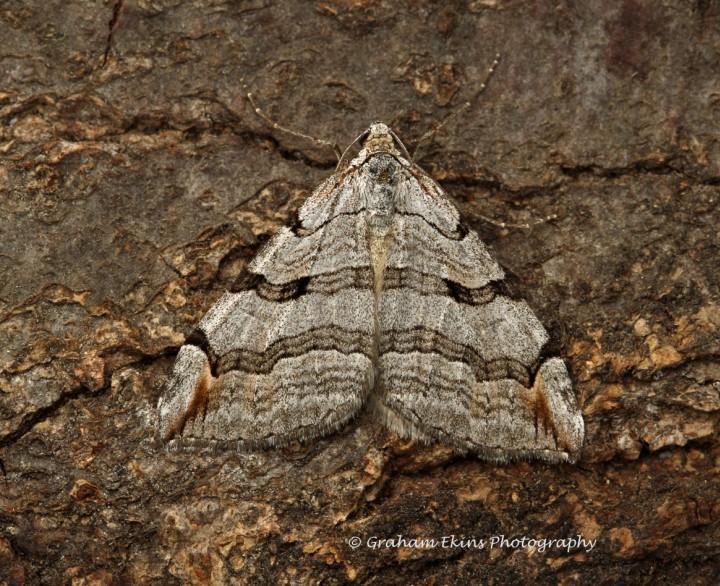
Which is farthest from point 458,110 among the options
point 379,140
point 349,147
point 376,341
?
point 376,341

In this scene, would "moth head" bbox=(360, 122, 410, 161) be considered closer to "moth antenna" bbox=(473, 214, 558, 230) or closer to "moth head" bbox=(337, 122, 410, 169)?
"moth head" bbox=(337, 122, 410, 169)

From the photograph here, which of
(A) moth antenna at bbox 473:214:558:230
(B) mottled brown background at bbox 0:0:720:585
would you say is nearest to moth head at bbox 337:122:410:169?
(B) mottled brown background at bbox 0:0:720:585

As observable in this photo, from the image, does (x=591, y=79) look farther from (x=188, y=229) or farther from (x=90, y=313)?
(x=90, y=313)

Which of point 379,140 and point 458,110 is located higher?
point 458,110

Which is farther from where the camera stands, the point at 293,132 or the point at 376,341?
the point at 293,132

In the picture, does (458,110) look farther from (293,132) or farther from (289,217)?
(289,217)

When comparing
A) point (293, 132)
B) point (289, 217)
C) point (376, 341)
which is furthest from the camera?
point (293, 132)
